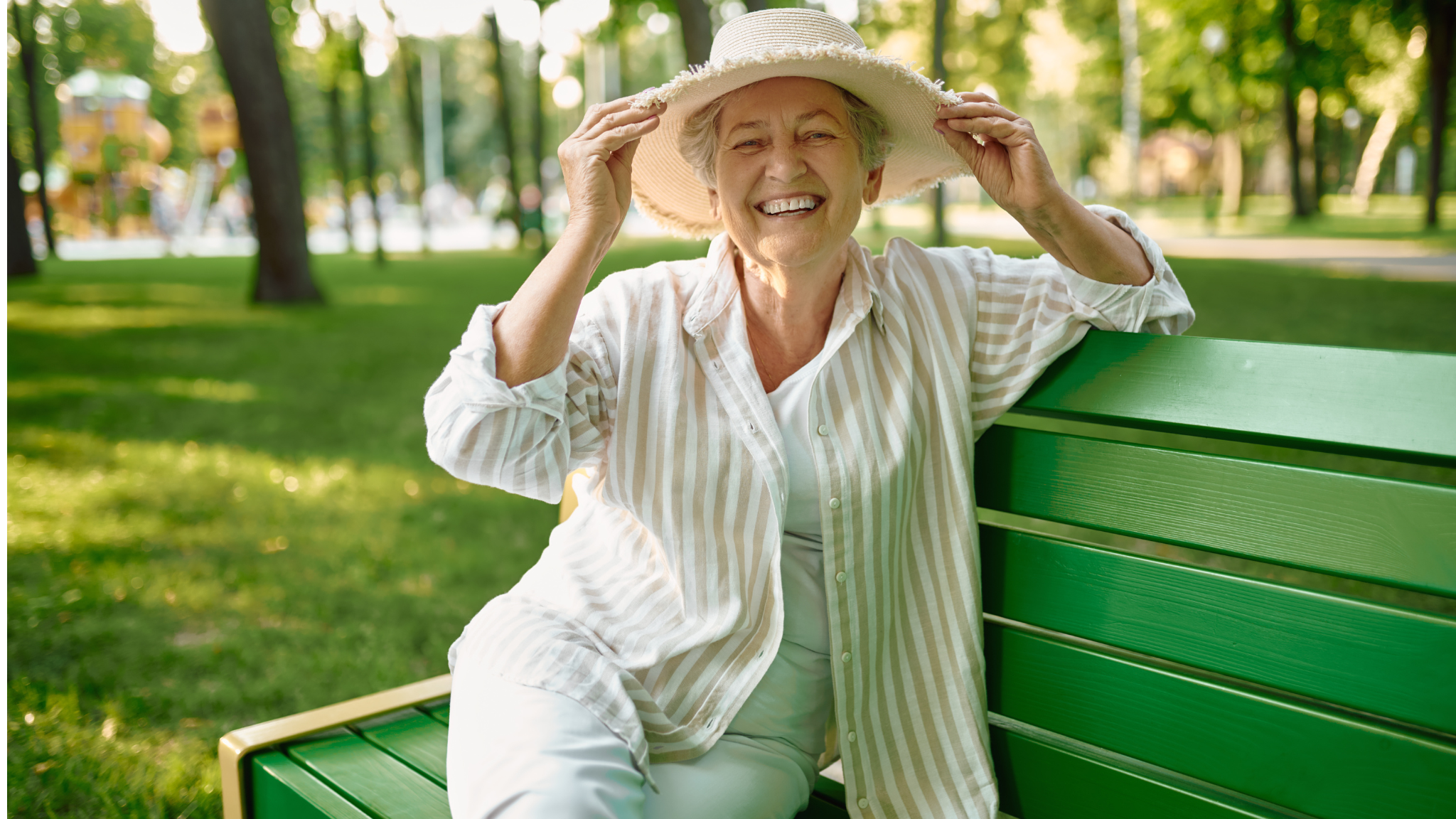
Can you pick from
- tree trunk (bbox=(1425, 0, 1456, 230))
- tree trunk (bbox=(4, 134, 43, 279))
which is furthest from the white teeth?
tree trunk (bbox=(1425, 0, 1456, 230))

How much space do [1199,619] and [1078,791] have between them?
401 millimetres

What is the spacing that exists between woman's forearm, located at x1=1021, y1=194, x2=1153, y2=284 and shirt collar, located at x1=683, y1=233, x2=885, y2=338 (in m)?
0.32

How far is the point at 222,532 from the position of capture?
17.4 feet

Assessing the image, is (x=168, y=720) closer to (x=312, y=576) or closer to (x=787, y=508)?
(x=312, y=576)

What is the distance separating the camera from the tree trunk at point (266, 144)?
42.3 feet

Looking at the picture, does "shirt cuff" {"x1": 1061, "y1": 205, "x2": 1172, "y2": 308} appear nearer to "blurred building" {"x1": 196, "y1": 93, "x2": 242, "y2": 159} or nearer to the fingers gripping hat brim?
the fingers gripping hat brim

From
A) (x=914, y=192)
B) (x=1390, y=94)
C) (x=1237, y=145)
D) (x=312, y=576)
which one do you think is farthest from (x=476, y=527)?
(x=1237, y=145)

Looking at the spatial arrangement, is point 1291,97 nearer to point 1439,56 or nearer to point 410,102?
point 1439,56

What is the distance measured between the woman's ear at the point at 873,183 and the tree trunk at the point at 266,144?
1253cm

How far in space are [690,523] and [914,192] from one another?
3.37 feet

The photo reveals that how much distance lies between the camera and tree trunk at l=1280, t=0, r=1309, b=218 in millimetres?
21609

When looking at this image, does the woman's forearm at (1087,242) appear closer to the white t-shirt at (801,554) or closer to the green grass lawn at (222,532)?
the white t-shirt at (801,554)

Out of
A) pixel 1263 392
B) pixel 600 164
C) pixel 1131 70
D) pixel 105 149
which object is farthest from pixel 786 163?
pixel 105 149

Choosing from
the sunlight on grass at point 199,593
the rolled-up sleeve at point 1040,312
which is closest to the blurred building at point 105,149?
the sunlight on grass at point 199,593
